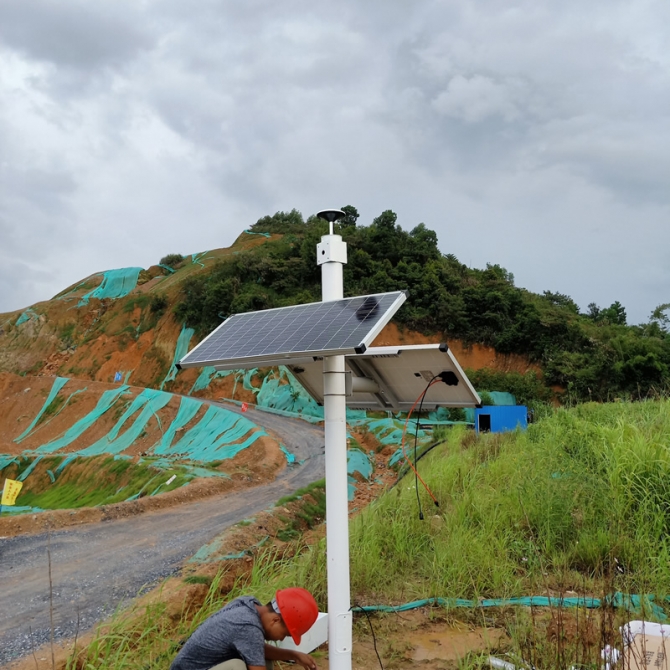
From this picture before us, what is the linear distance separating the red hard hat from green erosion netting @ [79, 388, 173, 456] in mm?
25372

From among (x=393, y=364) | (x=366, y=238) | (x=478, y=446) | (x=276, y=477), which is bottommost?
(x=276, y=477)

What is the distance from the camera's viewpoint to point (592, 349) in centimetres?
3075

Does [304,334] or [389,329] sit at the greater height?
[389,329]

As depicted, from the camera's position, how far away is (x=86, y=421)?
31875 mm

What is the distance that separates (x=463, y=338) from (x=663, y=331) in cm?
1071

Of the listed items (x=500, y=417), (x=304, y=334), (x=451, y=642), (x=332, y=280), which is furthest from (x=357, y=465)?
(x=304, y=334)

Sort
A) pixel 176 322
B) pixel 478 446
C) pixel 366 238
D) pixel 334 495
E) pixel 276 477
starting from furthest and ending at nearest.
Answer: pixel 176 322 < pixel 366 238 < pixel 276 477 < pixel 478 446 < pixel 334 495

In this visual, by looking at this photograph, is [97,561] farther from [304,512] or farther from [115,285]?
[115,285]

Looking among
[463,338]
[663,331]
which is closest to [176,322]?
[463,338]

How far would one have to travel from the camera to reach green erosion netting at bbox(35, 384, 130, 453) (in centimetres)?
3017

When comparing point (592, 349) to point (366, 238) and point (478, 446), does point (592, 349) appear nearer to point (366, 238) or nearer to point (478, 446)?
point (366, 238)

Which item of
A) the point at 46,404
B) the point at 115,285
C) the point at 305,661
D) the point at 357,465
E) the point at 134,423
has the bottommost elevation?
the point at 357,465

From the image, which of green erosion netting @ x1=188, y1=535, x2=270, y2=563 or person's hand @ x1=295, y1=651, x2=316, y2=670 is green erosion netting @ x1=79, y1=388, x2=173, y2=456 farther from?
person's hand @ x1=295, y1=651, x2=316, y2=670

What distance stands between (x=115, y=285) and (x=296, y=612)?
60343 mm
